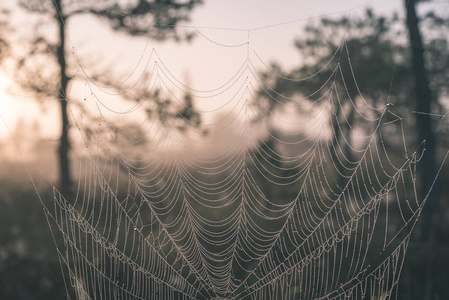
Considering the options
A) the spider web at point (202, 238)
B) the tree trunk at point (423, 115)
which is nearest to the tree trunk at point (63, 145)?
the spider web at point (202, 238)

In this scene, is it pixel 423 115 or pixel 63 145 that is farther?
pixel 63 145

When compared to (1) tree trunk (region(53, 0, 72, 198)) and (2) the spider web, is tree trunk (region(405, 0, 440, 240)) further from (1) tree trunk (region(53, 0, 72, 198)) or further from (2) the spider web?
(1) tree trunk (region(53, 0, 72, 198))

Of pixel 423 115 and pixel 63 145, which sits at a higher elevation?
pixel 423 115

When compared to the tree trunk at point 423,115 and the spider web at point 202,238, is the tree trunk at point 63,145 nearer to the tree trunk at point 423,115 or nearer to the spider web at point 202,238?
the spider web at point 202,238

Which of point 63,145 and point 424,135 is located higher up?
point 424,135

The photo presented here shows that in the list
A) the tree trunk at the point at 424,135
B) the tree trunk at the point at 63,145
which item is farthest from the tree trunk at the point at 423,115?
the tree trunk at the point at 63,145

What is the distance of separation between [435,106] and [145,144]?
7.67 metres

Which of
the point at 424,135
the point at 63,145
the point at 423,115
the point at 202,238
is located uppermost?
the point at 423,115

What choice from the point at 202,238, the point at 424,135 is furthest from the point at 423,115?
the point at 202,238

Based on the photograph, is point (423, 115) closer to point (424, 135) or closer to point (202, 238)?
point (424, 135)

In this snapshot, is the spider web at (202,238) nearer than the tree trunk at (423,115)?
Yes

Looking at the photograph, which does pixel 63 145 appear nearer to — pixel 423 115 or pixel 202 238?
pixel 202 238

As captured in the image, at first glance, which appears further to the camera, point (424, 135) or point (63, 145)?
point (63, 145)

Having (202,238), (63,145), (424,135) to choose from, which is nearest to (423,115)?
(424,135)
